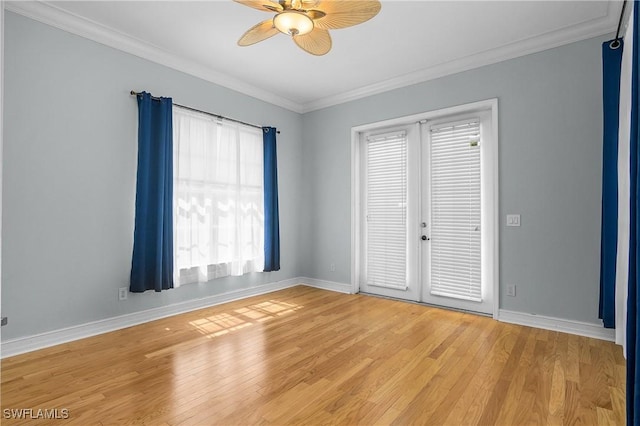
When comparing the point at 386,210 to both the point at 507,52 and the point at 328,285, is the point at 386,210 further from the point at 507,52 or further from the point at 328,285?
the point at 507,52

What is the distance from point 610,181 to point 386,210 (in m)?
2.48

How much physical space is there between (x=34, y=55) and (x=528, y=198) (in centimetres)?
493

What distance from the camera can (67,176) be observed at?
3.15m

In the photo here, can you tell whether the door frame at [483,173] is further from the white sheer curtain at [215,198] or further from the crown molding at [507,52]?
the white sheer curtain at [215,198]

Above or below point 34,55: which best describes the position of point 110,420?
below

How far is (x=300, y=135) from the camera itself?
18.8 feet

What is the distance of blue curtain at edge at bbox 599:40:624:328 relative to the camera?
2898mm

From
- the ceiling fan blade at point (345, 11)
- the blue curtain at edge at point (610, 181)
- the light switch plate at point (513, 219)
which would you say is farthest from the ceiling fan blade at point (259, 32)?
the light switch plate at point (513, 219)

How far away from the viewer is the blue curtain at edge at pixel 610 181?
9.51 feet

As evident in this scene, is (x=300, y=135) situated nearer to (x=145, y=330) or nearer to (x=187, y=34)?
(x=187, y=34)

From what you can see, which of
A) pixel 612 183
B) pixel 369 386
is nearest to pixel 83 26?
pixel 369 386

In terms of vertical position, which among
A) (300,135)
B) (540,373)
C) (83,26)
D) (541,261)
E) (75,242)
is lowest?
(540,373)

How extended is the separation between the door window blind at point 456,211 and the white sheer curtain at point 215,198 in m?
2.43

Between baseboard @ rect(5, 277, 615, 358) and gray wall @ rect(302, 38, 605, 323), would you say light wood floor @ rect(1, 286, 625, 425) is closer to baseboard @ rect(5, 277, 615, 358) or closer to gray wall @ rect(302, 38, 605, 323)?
baseboard @ rect(5, 277, 615, 358)
